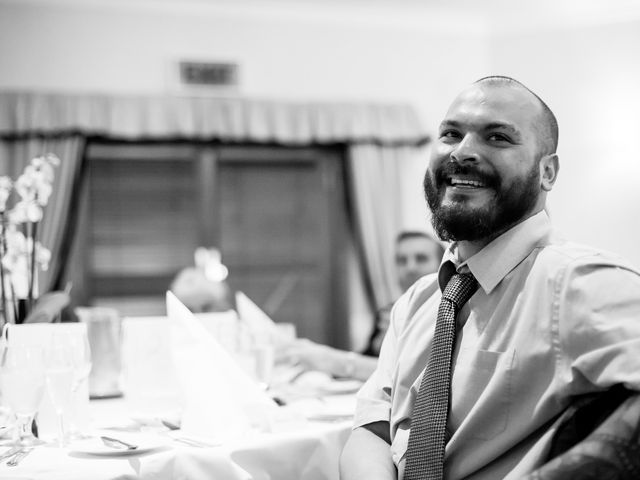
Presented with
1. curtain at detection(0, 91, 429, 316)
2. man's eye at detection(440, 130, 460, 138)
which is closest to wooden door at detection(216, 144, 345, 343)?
curtain at detection(0, 91, 429, 316)

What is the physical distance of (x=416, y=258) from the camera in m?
3.68

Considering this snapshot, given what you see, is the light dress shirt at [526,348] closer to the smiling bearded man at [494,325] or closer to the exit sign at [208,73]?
the smiling bearded man at [494,325]

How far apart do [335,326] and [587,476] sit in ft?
12.8

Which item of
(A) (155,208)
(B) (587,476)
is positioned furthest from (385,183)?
(B) (587,476)

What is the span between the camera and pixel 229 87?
4.70 meters

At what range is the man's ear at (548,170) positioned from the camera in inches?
51.6

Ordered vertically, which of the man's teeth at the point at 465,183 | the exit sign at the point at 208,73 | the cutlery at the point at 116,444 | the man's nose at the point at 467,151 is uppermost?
the exit sign at the point at 208,73

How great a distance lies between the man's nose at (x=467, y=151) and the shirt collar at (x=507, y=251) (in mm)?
147

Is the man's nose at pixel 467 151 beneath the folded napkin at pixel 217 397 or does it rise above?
above

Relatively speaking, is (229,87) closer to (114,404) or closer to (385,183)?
(385,183)

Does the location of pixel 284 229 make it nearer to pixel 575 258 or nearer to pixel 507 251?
pixel 507 251

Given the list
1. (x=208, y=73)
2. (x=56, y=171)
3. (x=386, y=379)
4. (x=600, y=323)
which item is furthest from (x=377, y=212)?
(x=600, y=323)

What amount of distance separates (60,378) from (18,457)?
0.62ft

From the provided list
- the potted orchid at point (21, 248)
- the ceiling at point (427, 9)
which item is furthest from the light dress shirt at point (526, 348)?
the ceiling at point (427, 9)
